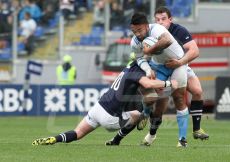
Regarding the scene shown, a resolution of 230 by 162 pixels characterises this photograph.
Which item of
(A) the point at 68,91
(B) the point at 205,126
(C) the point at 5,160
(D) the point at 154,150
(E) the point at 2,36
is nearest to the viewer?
(C) the point at 5,160

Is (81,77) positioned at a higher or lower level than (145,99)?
lower

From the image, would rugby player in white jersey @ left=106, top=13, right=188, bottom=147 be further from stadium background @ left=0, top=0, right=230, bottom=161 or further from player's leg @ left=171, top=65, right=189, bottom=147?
stadium background @ left=0, top=0, right=230, bottom=161

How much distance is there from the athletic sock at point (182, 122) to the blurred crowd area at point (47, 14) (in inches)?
741

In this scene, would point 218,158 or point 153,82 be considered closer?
point 218,158

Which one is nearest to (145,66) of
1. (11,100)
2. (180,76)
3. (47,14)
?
(180,76)

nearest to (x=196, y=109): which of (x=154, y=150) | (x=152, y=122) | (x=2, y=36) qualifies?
(x=152, y=122)

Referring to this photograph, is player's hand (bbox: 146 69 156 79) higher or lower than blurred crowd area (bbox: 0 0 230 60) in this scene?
higher

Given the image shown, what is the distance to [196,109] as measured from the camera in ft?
47.8

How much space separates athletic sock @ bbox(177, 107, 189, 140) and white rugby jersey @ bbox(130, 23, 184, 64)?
2.89ft

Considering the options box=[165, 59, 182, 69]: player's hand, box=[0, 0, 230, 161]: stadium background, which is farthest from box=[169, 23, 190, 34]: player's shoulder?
box=[0, 0, 230, 161]: stadium background

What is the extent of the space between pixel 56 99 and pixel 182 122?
14.3 metres

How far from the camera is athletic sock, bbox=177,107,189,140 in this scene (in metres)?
13.9

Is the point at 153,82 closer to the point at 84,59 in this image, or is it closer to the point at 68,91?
the point at 68,91

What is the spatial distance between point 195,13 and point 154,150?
23020mm
